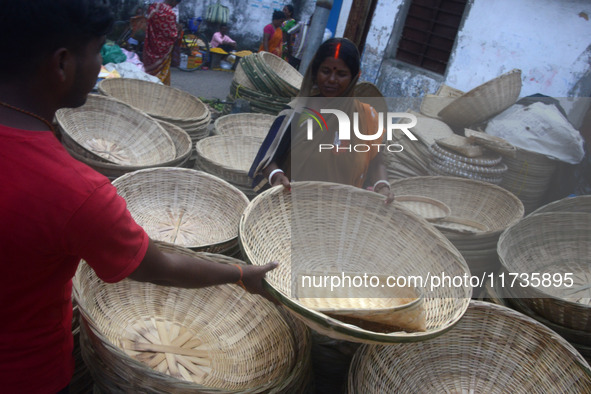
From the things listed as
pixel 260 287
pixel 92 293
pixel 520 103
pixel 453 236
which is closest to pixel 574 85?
pixel 520 103

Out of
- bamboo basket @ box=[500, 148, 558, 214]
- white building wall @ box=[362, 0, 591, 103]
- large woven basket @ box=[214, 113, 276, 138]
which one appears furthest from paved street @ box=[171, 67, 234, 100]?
bamboo basket @ box=[500, 148, 558, 214]

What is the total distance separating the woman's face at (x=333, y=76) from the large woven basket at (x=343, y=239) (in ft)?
1.50

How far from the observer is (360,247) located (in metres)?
1.94

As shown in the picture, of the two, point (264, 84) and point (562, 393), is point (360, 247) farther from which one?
point (264, 84)

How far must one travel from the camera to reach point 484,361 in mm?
1857

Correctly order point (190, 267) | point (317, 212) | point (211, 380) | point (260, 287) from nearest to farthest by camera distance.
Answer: point (190, 267) < point (260, 287) < point (211, 380) < point (317, 212)

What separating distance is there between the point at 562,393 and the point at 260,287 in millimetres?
1210

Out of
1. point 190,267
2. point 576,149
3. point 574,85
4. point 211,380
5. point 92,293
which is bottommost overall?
point 211,380

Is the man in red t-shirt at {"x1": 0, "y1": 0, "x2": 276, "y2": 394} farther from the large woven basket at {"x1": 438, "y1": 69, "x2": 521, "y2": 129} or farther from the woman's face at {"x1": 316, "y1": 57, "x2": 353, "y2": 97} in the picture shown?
the large woven basket at {"x1": 438, "y1": 69, "x2": 521, "y2": 129}

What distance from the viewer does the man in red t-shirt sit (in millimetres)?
749

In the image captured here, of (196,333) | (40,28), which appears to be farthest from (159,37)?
(40,28)

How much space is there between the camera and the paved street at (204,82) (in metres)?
7.01

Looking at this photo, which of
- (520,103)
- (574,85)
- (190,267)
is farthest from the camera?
(574,85)

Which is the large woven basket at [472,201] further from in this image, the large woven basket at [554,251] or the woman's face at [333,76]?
the woman's face at [333,76]
